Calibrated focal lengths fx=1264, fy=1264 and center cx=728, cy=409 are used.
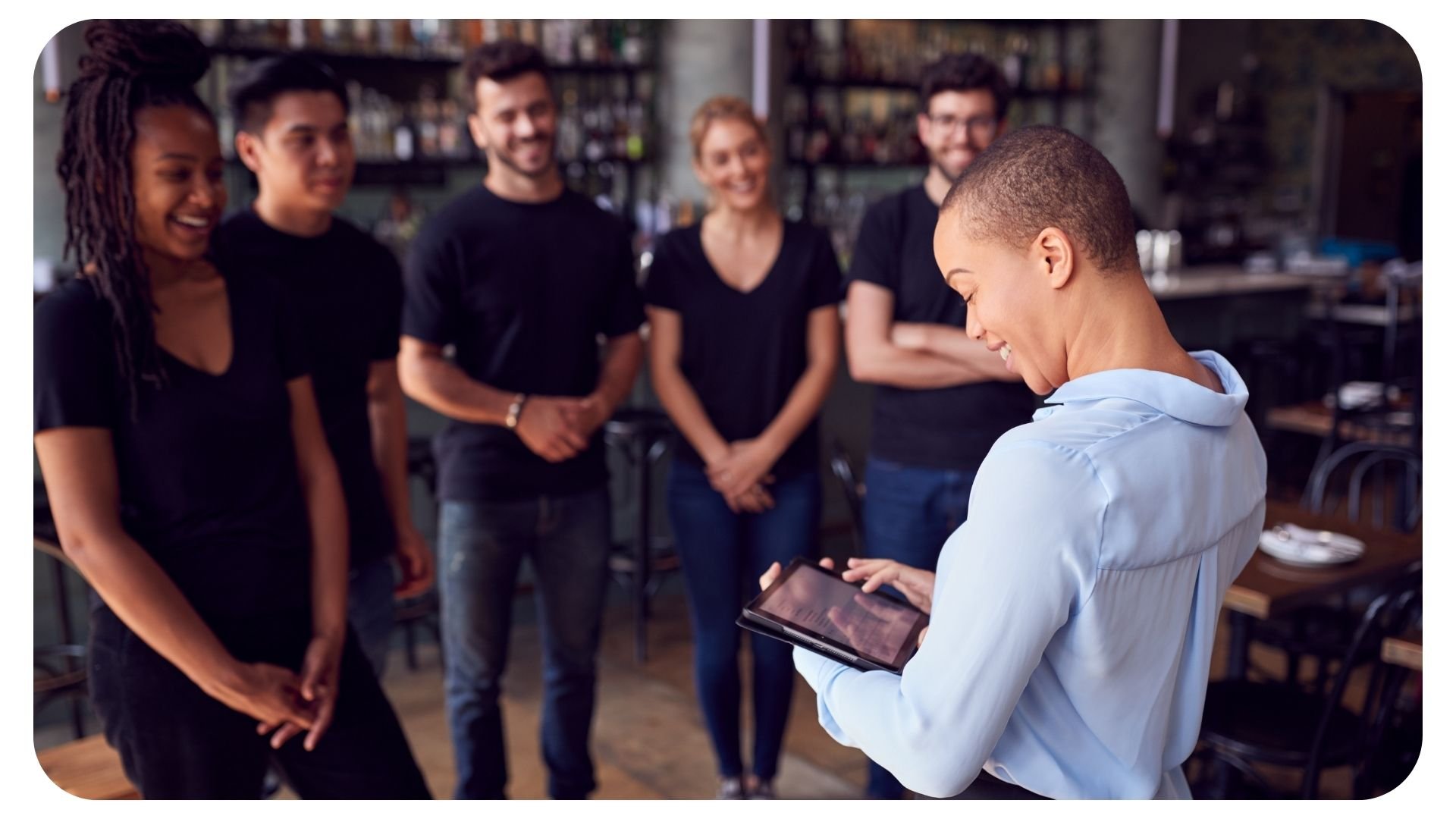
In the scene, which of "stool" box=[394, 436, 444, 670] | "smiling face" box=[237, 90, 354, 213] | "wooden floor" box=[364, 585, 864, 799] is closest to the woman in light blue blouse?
"smiling face" box=[237, 90, 354, 213]

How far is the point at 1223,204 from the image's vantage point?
10328mm

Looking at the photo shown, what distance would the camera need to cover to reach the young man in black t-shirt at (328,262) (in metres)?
2.19

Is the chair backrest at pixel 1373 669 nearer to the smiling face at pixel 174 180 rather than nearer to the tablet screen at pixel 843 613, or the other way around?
the tablet screen at pixel 843 613

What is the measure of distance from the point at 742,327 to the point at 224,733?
1370 mm

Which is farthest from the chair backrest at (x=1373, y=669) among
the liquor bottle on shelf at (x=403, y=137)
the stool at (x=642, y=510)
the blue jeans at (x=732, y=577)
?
the liquor bottle on shelf at (x=403, y=137)

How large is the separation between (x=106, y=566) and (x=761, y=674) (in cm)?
154

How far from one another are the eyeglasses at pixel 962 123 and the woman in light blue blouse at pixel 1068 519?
148 cm

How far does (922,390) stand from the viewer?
2.52 metres

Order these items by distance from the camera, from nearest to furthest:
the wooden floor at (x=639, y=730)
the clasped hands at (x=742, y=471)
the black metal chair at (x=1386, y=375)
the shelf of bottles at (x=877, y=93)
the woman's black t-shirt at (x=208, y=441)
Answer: the woman's black t-shirt at (x=208, y=441) → the clasped hands at (x=742, y=471) → the wooden floor at (x=639, y=730) → the black metal chair at (x=1386, y=375) → the shelf of bottles at (x=877, y=93)

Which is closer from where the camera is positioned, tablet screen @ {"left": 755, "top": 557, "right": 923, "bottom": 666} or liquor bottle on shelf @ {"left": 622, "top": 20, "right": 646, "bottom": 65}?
tablet screen @ {"left": 755, "top": 557, "right": 923, "bottom": 666}

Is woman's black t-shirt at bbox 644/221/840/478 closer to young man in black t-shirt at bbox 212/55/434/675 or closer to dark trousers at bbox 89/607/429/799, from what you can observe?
young man in black t-shirt at bbox 212/55/434/675

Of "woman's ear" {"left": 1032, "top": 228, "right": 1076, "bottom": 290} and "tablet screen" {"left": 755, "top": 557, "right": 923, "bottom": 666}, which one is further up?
"woman's ear" {"left": 1032, "top": 228, "right": 1076, "bottom": 290}

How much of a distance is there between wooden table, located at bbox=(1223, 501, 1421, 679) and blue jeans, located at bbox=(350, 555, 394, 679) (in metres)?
1.50

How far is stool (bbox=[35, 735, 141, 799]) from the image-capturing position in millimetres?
2020
